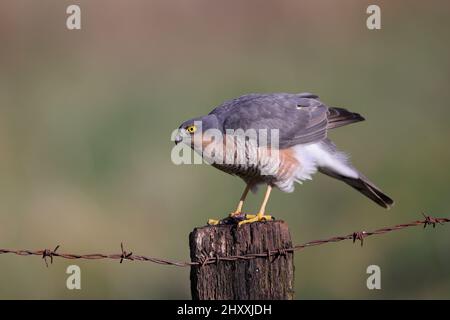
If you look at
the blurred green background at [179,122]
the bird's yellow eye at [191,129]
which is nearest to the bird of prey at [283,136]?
the bird's yellow eye at [191,129]

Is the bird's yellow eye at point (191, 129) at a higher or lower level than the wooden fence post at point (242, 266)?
higher

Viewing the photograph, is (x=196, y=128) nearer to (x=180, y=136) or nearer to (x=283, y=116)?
(x=180, y=136)

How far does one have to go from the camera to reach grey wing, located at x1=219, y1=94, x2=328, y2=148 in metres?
6.47

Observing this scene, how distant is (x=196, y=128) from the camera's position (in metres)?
6.42

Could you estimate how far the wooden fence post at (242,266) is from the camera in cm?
458

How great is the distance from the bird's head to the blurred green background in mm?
2545

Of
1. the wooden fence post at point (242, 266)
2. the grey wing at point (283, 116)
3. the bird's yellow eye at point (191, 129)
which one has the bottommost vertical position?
the wooden fence post at point (242, 266)

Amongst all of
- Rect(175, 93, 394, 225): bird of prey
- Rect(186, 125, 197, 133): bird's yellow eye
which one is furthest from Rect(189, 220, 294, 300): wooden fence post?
Rect(186, 125, 197, 133): bird's yellow eye

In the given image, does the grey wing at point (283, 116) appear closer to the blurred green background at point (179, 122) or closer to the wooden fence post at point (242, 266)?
the wooden fence post at point (242, 266)

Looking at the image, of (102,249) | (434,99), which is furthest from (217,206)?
(434,99)

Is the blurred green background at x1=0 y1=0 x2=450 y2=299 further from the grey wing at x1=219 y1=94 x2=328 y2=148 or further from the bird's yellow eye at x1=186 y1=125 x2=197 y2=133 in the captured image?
the bird's yellow eye at x1=186 y1=125 x2=197 y2=133

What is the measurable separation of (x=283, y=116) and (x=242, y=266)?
227 centimetres

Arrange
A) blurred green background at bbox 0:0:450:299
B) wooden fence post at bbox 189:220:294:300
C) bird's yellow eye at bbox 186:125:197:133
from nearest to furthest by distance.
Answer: wooden fence post at bbox 189:220:294:300 < bird's yellow eye at bbox 186:125:197:133 < blurred green background at bbox 0:0:450:299

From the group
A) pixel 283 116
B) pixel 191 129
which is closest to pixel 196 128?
pixel 191 129
